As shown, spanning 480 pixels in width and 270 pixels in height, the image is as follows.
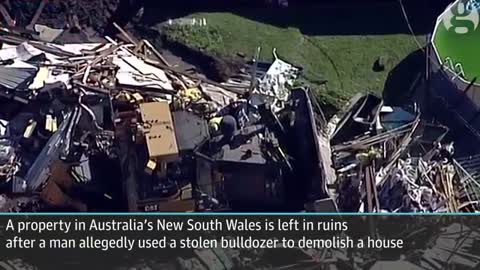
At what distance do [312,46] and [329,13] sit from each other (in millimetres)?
468

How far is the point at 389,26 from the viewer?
44.7 ft

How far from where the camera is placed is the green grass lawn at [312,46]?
13.3 metres

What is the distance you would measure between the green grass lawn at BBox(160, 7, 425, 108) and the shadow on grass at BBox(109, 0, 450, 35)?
0.17 ft

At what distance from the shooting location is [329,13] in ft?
44.9

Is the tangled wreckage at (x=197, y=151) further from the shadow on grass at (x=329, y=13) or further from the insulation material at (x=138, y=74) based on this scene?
the shadow on grass at (x=329, y=13)

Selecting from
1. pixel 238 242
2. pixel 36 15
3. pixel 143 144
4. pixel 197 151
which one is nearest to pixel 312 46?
pixel 197 151

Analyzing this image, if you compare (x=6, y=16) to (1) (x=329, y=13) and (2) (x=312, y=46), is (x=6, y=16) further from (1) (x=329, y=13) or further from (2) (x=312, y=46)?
(1) (x=329, y=13)

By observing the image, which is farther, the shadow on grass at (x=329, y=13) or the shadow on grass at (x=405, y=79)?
the shadow on grass at (x=329, y=13)

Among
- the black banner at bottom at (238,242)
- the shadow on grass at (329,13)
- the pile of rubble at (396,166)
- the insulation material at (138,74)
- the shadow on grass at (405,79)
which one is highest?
the shadow on grass at (329,13)

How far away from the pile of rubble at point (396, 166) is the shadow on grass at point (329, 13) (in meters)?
1.32

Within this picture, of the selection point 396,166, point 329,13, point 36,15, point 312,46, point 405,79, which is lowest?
point 396,166

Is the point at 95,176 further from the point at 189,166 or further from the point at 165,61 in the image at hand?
the point at 165,61

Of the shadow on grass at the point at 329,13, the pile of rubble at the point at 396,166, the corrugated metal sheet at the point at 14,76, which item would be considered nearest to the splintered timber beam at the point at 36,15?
the corrugated metal sheet at the point at 14,76

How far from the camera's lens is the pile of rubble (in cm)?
1161
